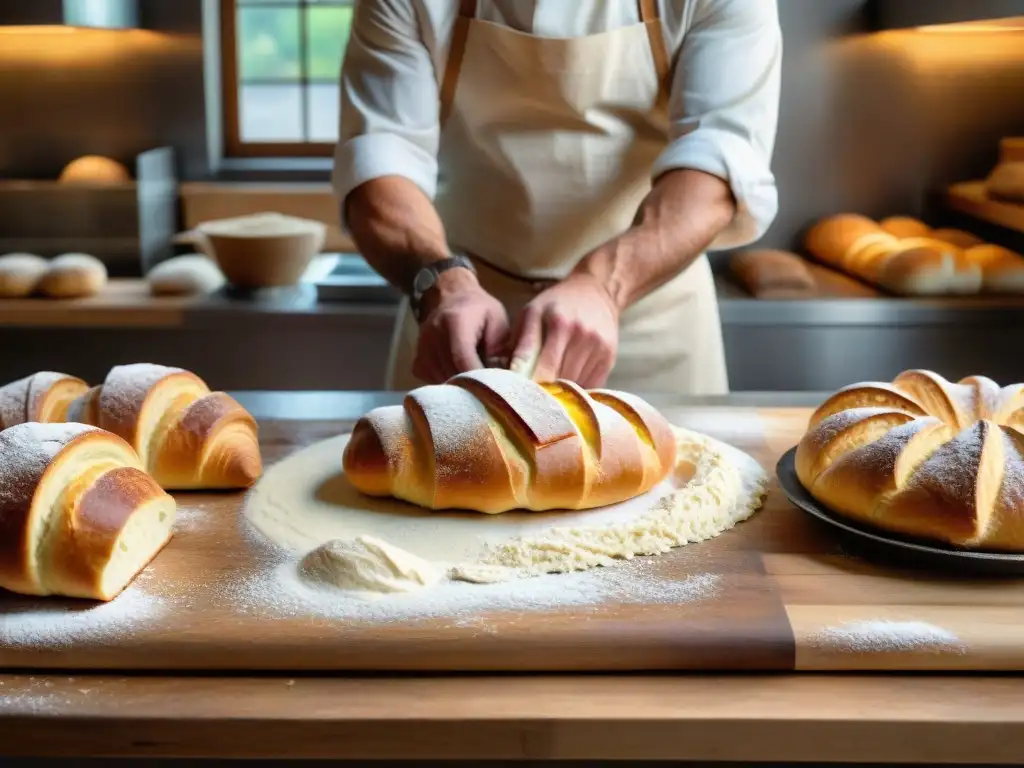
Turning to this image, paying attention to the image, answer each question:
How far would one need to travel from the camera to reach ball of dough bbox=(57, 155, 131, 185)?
3459 millimetres

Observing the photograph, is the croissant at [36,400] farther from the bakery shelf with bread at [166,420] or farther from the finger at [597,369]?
the finger at [597,369]

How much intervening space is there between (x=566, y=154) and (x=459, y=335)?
53 centimetres

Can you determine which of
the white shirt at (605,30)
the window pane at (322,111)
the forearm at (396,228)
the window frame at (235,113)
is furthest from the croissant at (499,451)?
the window pane at (322,111)

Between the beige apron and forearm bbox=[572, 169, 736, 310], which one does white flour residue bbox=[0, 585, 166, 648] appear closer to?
forearm bbox=[572, 169, 736, 310]

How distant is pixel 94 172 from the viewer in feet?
11.4

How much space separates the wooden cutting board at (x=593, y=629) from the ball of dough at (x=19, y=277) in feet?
7.47

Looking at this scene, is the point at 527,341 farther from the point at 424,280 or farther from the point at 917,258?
the point at 917,258

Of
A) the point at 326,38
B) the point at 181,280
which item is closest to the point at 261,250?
the point at 181,280

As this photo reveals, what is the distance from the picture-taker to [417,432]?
118 cm

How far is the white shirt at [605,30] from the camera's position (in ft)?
5.47

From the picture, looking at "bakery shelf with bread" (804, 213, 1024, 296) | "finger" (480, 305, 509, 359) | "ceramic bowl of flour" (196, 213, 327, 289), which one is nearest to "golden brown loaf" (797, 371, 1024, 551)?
"finger" (480, 305, 509, 359)

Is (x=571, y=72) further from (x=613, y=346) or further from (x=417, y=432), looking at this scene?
(x=417, y=432)

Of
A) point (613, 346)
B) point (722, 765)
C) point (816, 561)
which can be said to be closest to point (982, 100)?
point (613, 346)

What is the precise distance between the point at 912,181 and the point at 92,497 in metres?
3.20
